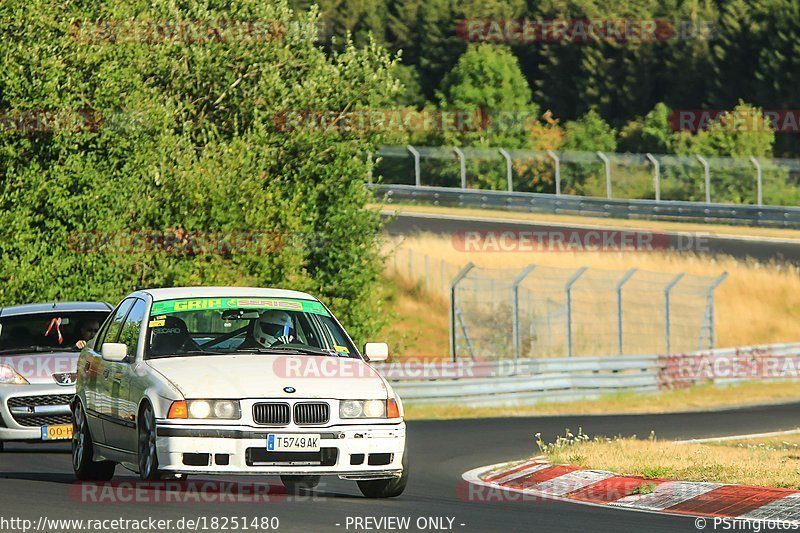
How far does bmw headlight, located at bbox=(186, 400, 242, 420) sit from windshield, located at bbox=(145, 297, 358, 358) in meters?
0.96

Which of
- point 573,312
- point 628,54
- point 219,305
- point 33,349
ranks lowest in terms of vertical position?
point 573,312

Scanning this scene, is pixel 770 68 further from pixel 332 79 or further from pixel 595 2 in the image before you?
pixel 332 79

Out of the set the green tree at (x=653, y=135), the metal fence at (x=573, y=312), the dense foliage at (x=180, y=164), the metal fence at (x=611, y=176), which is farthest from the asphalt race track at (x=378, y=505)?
the green tree at (x=653, y=135)

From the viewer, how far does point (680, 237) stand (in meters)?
49.5

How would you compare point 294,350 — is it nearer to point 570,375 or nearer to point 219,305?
point 219,305

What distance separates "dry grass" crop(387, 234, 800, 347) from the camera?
4484 cm

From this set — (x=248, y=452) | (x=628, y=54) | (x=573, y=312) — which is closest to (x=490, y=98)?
(x=628, y=54)

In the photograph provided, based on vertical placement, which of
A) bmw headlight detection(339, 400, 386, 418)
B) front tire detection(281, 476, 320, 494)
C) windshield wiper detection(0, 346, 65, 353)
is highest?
bmw headlight detection(339, 400, 386, 418)

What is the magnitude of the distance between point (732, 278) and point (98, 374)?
3591 cm

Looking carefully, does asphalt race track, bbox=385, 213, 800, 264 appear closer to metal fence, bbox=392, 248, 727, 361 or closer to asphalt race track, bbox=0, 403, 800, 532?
Answer: metal fence, bbox=392, 248, 727, 361

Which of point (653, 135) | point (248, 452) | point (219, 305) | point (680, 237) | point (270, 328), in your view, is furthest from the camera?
point (653, 135)

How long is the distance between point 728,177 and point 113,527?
52438 millimetres

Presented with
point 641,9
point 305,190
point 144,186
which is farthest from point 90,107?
point 641,9

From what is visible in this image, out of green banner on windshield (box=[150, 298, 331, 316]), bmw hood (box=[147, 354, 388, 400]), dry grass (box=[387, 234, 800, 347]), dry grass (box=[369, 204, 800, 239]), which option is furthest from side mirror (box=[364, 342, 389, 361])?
dry grass (box=[369, 204, 800, 239])
